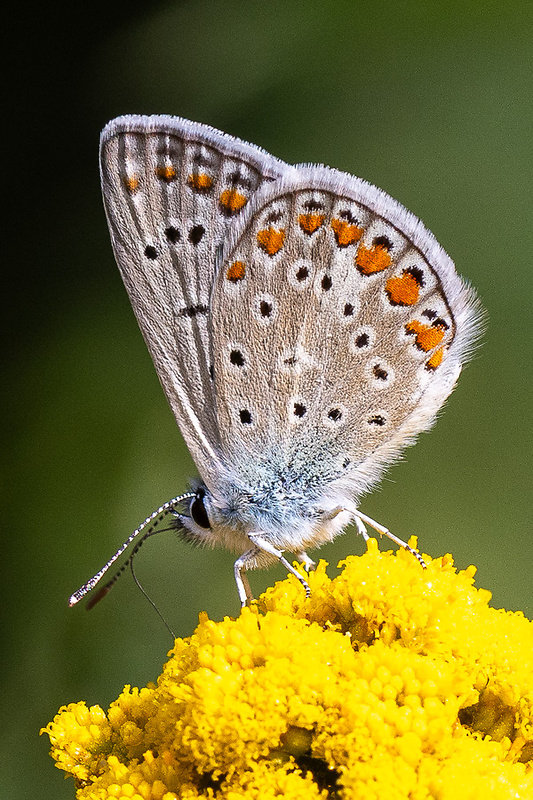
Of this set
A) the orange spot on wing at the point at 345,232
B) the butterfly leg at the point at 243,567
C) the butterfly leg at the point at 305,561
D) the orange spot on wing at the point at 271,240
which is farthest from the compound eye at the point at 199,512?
the orange spot on wing at the point at 345,232

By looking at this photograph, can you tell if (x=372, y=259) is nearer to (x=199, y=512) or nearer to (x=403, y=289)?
(x=403, y=289)

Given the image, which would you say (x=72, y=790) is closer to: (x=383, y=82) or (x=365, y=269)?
(x=365, y=269)


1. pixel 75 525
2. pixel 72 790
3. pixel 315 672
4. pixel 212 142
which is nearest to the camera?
pixel 315 672

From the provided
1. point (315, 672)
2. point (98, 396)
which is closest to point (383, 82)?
point (98, 396)

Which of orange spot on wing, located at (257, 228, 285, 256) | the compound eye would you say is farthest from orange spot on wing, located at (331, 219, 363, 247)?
the compound eye

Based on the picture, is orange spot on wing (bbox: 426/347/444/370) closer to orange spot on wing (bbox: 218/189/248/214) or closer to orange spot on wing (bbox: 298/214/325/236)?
orange spot on wing (bbox: 298/214/325/236)

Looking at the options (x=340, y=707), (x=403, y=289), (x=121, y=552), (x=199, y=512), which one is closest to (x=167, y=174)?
(x=403, y=289)
